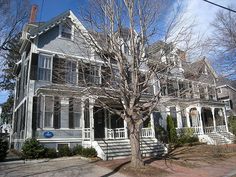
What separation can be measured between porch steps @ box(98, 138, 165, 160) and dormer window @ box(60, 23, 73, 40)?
884 cm

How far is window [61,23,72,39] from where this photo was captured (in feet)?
58.8

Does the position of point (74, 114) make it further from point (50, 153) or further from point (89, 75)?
point (89, 75)

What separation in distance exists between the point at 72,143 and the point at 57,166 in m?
4.35

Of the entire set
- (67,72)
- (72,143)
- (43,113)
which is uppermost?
(67,72)

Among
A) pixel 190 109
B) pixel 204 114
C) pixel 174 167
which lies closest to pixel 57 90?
pixel 174 167

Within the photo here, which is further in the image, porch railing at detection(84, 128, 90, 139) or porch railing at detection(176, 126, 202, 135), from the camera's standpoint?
porch railing at detection(176, 126, 202, 135)

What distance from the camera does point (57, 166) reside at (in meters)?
11.2

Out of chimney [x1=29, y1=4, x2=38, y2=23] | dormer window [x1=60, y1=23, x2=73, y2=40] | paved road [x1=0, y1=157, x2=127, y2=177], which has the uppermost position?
chimney [x1=29, y1=4, x2=38, y2=23]

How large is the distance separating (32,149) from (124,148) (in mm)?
5628

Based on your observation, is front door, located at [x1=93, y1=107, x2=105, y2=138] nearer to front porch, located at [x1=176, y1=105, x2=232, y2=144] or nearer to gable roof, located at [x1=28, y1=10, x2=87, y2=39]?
gable roof, located at [x1=28, y1=10, x2=87, y2=39]

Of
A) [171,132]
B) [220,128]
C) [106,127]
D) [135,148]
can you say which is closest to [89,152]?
[135,148]

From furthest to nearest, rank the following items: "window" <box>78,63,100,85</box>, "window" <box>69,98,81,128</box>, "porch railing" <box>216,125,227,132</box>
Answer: "porch railing" <box>216,125,227,132</box>, "window" <box>69,98,81,128</box>, "window" <box>78,63,100,85</box>

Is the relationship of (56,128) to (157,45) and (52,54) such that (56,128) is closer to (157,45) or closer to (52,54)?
(52,54)

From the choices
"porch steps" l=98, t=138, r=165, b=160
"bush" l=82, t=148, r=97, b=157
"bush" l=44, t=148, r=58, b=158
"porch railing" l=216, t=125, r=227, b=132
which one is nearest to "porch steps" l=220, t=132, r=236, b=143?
"porch railing" l=216, t=125, r=227, b=132
